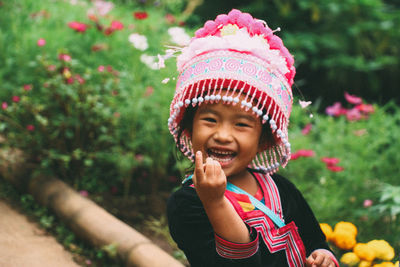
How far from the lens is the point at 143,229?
3.07 meters

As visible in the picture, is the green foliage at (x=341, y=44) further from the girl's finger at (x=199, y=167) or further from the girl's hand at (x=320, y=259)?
the girl's finger at (x=199, y=167)

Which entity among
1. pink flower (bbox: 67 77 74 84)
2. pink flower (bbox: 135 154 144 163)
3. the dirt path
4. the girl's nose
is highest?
pink flower (bbox: 67 77 74 84)

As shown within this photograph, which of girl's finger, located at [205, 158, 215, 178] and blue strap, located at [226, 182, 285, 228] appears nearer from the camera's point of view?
girl's finger, located at [205, 158, 215, 178]

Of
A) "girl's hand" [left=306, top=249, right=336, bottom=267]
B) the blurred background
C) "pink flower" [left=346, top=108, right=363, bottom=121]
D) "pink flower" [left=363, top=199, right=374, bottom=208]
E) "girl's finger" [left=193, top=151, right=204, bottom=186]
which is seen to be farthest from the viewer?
"pink flower" [left=346, top=108, right=363, bottom=121]

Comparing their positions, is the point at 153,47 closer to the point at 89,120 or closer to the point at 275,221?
the point at 89,120

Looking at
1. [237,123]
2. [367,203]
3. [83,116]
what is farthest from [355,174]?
[83,116]

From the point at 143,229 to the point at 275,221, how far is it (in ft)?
5.20

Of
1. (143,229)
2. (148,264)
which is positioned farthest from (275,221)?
(143,229)

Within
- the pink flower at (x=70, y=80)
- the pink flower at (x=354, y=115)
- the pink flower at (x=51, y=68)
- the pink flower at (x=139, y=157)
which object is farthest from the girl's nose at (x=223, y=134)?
the pink flower at (x=354, y=115)

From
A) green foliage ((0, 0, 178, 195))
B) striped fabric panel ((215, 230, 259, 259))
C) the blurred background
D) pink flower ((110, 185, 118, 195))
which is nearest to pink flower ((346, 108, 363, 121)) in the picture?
the blurred background

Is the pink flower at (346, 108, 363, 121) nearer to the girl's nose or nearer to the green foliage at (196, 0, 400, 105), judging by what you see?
the green foliage at (196, 0, 400, 105)

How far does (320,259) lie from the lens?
1.75 metres

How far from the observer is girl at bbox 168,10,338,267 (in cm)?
159

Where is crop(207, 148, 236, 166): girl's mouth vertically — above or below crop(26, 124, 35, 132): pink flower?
below
